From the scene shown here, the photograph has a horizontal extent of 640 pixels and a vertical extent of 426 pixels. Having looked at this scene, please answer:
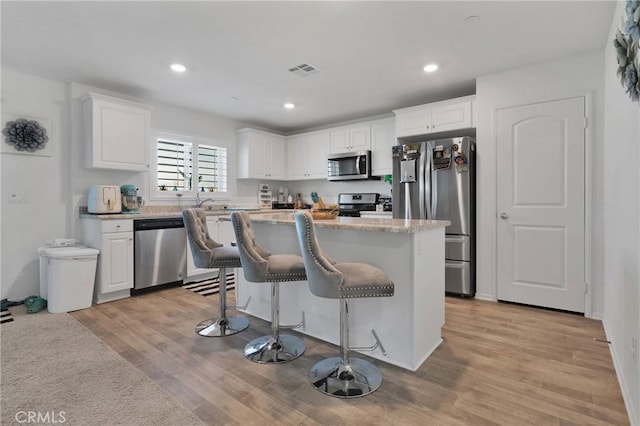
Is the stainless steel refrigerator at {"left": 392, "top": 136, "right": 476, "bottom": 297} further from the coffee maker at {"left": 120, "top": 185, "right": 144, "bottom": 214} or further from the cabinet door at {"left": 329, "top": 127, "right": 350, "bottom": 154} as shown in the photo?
the coffee maker at {"left": 120, "top": 185, "right": 144, "bottom": 214}

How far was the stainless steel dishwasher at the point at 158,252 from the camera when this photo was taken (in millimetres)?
3760

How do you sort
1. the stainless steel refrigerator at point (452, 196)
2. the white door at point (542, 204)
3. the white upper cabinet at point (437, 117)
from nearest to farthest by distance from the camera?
the white door at point (542, 204)
the stainless steel refrigerator at point (452, 196)
the white upper cabinet at point (437, 117)

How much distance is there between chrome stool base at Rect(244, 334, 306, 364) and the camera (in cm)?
221

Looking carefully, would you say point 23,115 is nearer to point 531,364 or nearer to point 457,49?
point 457,49

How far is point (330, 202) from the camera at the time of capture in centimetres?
581

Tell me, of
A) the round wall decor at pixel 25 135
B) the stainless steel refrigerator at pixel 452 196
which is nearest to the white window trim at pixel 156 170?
the round wall decor at pixel 25 135

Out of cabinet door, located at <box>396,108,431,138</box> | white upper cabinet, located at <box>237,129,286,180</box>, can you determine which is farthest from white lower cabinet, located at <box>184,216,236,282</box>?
cabinet door, located at <box>396,108,431,138</box>

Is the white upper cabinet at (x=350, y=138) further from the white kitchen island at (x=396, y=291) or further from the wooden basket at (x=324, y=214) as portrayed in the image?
the white kitchen island at (x=396, y=291)

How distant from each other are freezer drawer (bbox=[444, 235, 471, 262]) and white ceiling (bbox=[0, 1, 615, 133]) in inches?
70.8

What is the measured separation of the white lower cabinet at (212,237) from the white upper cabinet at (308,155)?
1753mm

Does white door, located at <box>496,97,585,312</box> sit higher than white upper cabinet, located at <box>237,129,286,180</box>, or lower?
lower

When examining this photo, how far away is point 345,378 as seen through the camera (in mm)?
1914

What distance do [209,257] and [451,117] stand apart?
10.4 ft

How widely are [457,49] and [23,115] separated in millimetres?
4513
